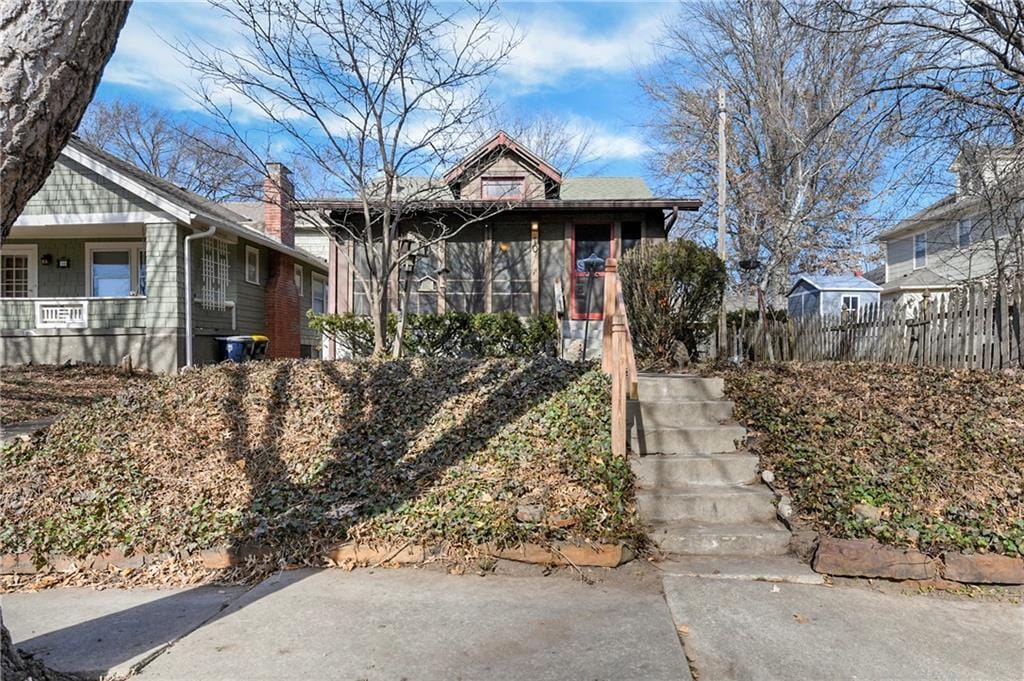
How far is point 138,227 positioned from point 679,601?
563 inches

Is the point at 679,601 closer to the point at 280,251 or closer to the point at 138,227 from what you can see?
the point at 138,227

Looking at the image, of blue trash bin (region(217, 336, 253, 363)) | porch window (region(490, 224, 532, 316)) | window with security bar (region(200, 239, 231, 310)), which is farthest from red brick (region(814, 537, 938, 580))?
window with security bar (region(200, 239, 231, 310))

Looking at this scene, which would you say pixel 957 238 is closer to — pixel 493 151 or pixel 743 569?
pixel 493 151

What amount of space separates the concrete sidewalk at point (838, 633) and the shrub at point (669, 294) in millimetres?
5244

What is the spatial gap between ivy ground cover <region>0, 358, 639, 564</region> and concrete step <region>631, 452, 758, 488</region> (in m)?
0.32

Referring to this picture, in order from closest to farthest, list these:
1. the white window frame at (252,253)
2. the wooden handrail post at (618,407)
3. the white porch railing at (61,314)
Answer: the wooden handrail post at (618,407) → the white porch railing at (61,314) → the white window frame at (252,253)

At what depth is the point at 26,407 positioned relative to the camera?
8.80 metres

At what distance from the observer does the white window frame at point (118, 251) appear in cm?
1433

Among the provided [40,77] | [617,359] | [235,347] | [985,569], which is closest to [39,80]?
[40,77]

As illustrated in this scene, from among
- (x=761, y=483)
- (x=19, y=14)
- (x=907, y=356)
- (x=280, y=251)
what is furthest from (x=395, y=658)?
(x=280, y=251)

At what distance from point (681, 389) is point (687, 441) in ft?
3.32

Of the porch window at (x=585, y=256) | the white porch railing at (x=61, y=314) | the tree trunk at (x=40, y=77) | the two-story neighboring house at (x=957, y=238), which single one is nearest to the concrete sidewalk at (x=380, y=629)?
the tree trunk at (x=40, y=77)

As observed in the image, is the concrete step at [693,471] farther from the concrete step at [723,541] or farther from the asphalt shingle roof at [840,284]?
the asphalt shingle roof at [840,284]

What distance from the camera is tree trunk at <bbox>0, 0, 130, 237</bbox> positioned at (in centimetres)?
204
